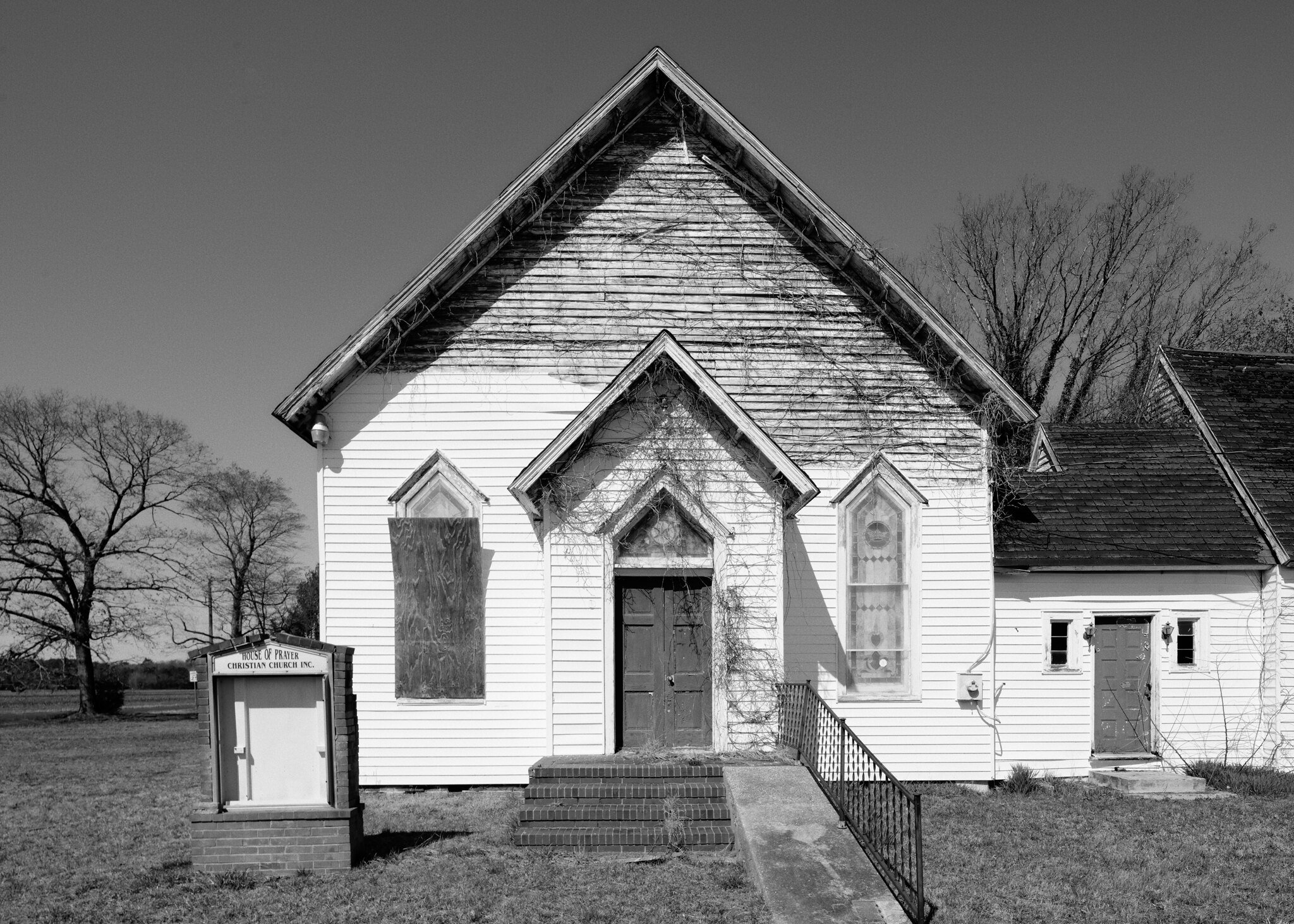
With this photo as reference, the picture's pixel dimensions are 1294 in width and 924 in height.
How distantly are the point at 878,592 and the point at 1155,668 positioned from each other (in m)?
4.18

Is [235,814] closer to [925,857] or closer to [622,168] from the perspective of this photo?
[925,857]

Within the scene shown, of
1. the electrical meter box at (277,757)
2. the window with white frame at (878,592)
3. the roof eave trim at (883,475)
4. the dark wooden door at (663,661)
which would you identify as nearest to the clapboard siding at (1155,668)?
the window with white frame at (878,592)

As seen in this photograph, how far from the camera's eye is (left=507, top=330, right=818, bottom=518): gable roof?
10.3 meters

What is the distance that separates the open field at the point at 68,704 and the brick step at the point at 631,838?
25.0m

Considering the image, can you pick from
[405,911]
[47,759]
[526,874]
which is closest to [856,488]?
[526,874]

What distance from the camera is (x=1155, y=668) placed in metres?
12.9

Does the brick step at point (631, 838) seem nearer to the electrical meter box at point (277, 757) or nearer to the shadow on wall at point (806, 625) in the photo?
the electrical meter box at point (277, 757)

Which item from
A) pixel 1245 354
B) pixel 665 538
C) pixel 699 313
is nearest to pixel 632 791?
pixel 665 538

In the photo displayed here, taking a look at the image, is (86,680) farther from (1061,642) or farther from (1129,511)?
(1129,511)

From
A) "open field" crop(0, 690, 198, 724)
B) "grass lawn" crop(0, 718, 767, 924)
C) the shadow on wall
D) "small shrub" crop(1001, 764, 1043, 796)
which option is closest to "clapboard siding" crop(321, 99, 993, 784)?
the shadow on wall

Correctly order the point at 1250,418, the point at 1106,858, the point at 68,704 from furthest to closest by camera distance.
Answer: the point at 68,704 → the point at 1250,418 → the point at 1106,858

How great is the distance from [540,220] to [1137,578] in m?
9.07

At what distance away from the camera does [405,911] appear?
696 centimetres

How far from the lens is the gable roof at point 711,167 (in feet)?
37.3
